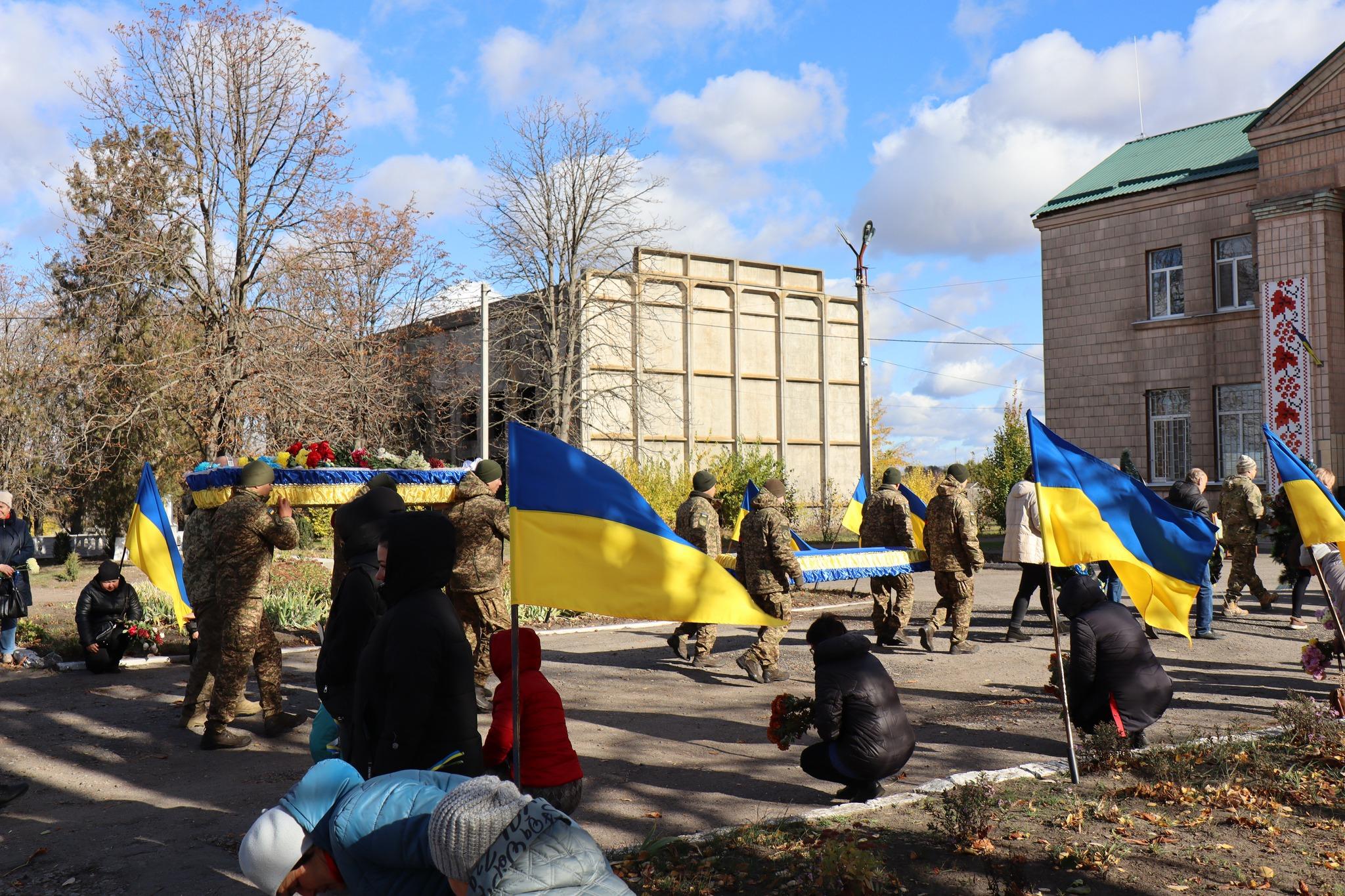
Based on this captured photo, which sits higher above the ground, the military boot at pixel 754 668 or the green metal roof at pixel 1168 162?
the green metal roof at pixel 1168 162

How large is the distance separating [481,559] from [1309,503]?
21.3ft

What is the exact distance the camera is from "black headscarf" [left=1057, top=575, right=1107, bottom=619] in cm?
693

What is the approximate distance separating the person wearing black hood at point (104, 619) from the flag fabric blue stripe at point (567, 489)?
25.9ft

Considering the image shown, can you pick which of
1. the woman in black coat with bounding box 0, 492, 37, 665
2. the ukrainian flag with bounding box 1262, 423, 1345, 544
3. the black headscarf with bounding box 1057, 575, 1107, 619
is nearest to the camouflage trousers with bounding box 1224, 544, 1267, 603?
the ukrainian flag with bounding box 1262, 423, 1345, 544

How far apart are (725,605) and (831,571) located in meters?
7.44

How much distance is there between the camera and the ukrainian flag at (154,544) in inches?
340

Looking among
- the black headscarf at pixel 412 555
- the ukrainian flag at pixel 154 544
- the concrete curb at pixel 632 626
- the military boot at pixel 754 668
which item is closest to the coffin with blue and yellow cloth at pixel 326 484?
the ukrainian flag at pixel 154 544

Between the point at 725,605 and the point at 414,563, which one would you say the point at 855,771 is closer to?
the point at 725,605

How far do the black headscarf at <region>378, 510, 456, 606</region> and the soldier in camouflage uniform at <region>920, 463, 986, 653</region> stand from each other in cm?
836

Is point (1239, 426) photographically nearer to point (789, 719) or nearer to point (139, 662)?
point (789, 719)

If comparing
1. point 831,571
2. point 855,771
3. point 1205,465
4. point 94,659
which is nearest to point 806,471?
point 1205,465

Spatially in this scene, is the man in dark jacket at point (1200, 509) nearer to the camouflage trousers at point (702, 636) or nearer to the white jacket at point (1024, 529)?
the white jacket at point (1024, 529)

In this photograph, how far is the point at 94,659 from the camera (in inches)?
424

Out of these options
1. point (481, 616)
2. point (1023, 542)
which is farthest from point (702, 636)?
point (1023, 542)
